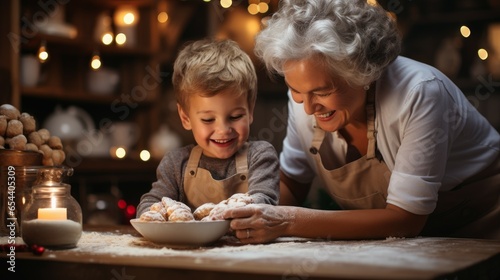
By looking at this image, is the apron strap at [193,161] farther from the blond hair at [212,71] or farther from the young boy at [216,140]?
the blond hair at [212,71]

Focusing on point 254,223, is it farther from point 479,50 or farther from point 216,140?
point 479,50

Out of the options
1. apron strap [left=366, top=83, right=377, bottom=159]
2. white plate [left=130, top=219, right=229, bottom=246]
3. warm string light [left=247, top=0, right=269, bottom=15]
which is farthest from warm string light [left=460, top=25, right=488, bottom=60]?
white plate [left=130, top=219, right=229, bottom=246]

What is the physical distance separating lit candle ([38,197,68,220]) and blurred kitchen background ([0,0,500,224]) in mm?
2367

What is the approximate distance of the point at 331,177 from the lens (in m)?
2.14

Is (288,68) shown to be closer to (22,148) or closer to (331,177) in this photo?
(331,177)

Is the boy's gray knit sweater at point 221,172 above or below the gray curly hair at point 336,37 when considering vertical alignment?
below

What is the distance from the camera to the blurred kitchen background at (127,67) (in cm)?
403

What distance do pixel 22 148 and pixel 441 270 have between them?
119 cm

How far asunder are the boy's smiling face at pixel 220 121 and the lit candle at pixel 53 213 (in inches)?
18.7

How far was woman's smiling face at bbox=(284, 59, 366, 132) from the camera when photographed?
5.95ft

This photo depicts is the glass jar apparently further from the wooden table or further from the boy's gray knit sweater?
the boy's gray knit sweater

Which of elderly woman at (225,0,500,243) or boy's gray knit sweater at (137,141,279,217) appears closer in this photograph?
elderly woman at (225,0,500,243)

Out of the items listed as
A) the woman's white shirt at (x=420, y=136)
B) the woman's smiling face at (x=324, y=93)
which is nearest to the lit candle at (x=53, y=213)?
the woman's smiling face at (x=324, y=93)

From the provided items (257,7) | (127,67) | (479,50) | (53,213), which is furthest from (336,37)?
(257,7)
